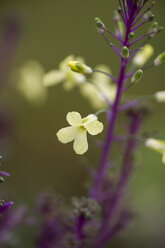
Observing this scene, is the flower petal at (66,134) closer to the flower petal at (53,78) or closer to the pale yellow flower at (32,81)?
the flower petal at (53,78)

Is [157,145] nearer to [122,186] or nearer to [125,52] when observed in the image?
[122,186]

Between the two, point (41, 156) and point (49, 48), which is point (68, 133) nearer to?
point (41, 156)

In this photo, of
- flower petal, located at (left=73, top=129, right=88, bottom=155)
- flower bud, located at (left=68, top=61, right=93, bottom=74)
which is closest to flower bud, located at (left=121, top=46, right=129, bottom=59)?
flower bud, located at (left=68, top=61, right=93, bottom=74)

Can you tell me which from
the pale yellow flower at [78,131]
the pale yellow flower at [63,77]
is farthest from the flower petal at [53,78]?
the pale yellow flower at [78,131]

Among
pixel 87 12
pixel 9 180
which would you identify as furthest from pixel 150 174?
pixel 87 12

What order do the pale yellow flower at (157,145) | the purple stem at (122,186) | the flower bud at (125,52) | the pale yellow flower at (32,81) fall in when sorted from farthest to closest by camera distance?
the pale yellow flower at (32,81) → the purple stem at (122,186) → the pale yellow flower at (157,145) → the flower bud at (125,52)

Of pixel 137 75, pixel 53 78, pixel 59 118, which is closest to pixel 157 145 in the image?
pixel 137 75
